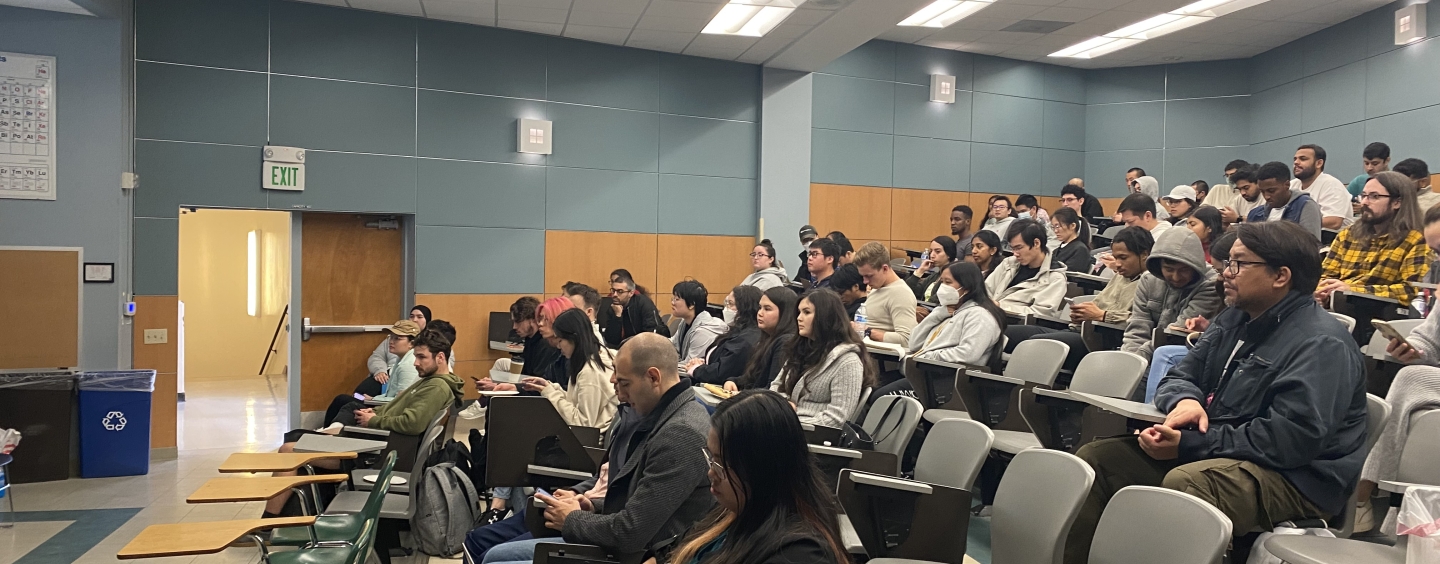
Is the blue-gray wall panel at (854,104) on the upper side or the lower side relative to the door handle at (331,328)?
upper

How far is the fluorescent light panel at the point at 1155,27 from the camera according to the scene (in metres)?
9.46

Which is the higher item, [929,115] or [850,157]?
[929,115]

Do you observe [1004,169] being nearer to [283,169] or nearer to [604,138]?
[604,138]

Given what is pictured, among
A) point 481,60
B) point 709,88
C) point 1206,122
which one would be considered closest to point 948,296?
point 709,88

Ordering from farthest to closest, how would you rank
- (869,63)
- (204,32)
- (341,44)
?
(869,63)
(341,44)
(204,32)

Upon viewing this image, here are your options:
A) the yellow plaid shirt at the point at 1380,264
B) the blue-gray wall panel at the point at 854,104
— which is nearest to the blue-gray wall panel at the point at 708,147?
the blue-gray wall panel at the point at 854,104

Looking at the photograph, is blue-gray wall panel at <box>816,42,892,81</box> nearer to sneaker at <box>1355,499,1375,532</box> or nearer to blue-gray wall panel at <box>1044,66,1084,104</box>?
blue-gray wall panel at <box>1044,66,1084,104</box>

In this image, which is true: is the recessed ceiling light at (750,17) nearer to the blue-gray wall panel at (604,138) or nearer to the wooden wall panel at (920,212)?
the blue-gray wall panel at (604,138)

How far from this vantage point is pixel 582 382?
15.0 ft

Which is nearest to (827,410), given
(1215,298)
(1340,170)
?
(1215,298)

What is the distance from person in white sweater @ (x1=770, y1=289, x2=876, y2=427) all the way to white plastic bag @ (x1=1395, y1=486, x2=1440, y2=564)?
224cm

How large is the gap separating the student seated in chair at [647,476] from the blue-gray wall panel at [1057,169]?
10.00 metres

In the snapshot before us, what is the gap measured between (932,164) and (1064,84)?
2.30 m

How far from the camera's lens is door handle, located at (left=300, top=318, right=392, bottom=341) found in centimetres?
848
